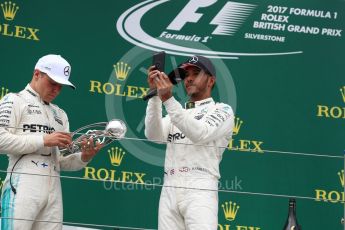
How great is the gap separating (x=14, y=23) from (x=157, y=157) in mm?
1031

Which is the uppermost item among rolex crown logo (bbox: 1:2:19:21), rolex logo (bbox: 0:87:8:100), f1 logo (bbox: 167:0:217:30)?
f1 logo (bbox: 167:0:217:30)

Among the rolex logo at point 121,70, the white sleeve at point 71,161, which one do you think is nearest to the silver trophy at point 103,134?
the white sleeve at point 71,161

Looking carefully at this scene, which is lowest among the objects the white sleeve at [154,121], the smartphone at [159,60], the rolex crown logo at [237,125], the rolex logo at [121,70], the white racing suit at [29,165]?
the white racing suit at [29,165]

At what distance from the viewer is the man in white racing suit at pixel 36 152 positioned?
4.60m

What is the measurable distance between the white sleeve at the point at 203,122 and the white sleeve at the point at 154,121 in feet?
0.35

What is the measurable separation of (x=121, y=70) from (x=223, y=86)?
1.82 feet

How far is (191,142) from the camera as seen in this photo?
4785 millimetres

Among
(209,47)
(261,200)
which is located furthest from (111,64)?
(261,200)

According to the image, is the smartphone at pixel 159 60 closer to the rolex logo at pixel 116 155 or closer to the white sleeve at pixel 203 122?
the white sleeve at pixel 203 122

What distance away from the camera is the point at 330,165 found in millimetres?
5941

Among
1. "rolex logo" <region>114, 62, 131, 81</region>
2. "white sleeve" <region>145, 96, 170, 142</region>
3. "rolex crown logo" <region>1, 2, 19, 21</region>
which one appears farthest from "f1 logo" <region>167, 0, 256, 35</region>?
"white sleeve" <region>145, 96, 170, 142</region>

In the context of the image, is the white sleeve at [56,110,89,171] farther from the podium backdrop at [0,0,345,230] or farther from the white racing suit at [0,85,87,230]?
the podium backdrop at [0,0,345,230]

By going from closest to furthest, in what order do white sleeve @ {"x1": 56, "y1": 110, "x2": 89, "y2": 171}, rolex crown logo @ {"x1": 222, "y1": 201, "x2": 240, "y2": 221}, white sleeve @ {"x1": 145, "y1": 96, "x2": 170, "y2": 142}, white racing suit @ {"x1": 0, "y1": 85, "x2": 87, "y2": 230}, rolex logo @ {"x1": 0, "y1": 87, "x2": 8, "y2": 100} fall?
white racing suit @ {"x1": 0, "y1": 85, "x2": 87, "y2": 230}, white sleeve @ {"x1": 145, "y1": 96, "x2": 170, "y2": 142}, white sleeve @ {"x1": 56, "y1": 110, "x2": 89, "y2": 171}, rolex logo @ {"x1": 0, "y1": 87, "x2": 8, "y2": 100}, rolex crown logo @ {"x1": 222, "y1": 201, "x2": 240, "y2": 221}

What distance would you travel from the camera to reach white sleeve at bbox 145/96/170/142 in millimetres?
4711
